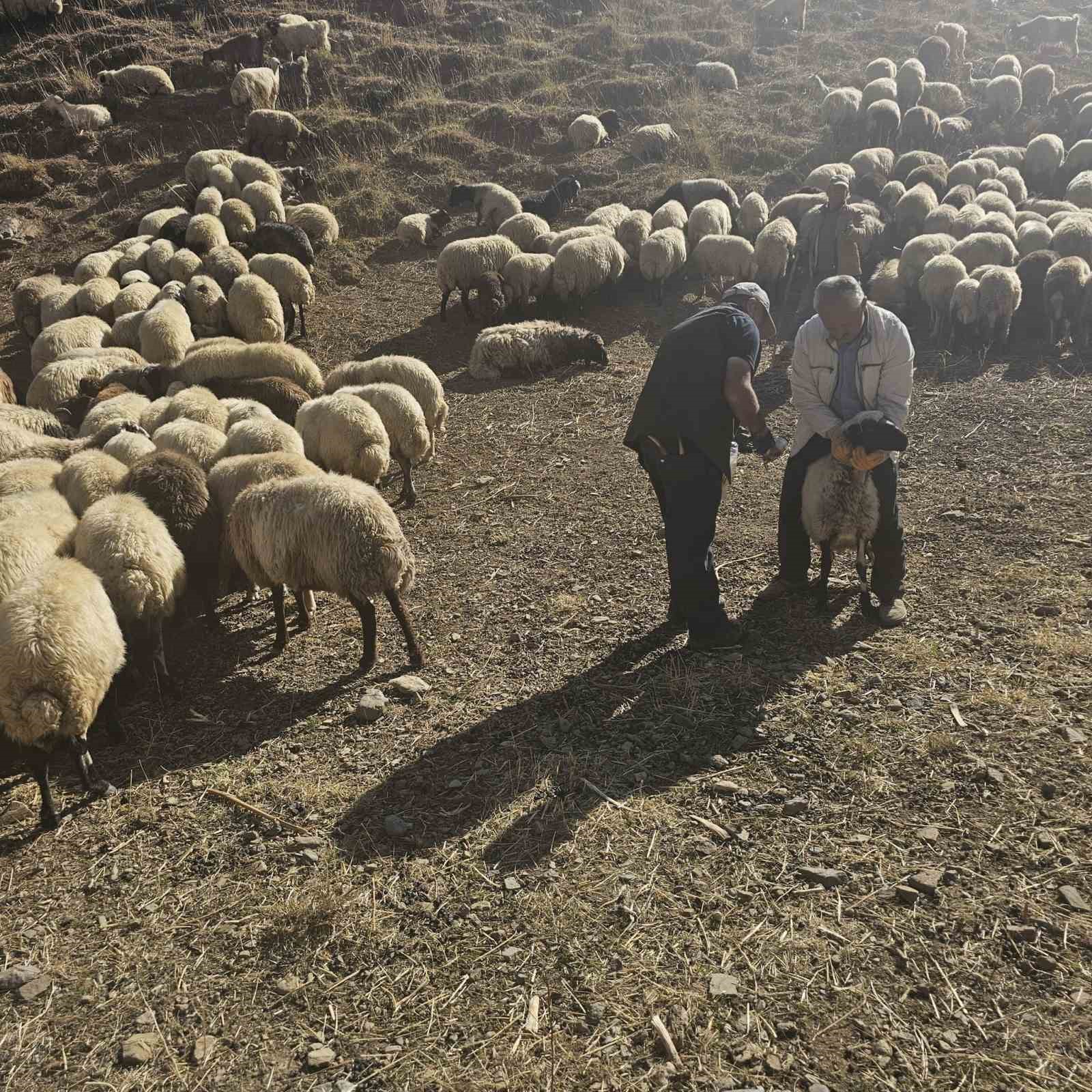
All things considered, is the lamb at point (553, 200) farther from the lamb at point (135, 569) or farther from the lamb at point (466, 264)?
the lamb at point (135, 569)

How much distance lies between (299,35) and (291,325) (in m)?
13.1

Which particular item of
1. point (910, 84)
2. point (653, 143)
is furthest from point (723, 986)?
point (910, 84)

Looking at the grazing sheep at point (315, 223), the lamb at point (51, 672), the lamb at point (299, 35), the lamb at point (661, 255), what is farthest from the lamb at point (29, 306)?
the lamb at point (299, 35)

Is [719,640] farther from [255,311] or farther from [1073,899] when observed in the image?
[255,311]

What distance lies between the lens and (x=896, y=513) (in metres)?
4.98

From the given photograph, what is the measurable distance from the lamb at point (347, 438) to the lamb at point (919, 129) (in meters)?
15.1

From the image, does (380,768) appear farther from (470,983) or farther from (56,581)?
(56,581)

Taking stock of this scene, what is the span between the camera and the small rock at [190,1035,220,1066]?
2.86m

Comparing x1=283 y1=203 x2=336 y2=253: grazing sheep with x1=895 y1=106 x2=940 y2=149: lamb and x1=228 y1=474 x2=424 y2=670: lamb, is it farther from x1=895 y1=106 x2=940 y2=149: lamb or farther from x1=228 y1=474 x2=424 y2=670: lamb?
x1=895 y1=106 x2=940 y2=149: lamb

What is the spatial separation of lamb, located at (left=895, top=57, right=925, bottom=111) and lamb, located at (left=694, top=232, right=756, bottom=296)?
33.0ft

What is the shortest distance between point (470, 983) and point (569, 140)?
18296mm

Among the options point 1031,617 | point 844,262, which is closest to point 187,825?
point 1031,617

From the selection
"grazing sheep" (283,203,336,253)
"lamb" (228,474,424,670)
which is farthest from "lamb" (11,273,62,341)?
"lamb" (228,474,424,670)

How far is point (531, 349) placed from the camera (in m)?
10.0
